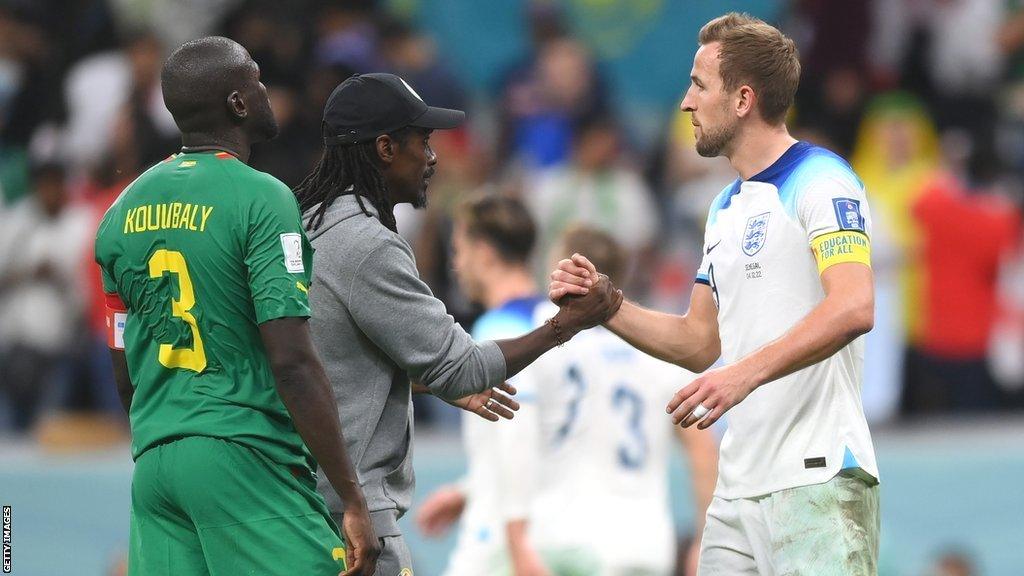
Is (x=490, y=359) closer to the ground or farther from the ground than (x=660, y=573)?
Answer: farther from the ground

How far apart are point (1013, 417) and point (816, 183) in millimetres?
7230

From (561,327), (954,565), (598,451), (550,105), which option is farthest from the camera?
(550,105)

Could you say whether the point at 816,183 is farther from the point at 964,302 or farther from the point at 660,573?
the point at 964,302

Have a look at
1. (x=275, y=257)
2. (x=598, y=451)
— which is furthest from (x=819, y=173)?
(x=598, y=451)

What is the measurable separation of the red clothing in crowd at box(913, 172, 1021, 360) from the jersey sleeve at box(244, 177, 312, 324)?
7.49 metres

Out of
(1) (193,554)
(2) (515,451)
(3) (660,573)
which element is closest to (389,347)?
(1) (193,554)

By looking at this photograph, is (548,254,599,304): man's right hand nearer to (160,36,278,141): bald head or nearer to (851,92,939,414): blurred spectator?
(160,36,278,141): bald head

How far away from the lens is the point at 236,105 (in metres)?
4.33

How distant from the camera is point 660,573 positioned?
6.41 meters

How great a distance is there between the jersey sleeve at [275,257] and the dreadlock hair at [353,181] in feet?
1.38

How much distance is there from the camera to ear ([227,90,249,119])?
14.2 feet

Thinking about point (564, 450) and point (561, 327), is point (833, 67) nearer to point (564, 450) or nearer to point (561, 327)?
point (564, 450)

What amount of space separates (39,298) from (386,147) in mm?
7750

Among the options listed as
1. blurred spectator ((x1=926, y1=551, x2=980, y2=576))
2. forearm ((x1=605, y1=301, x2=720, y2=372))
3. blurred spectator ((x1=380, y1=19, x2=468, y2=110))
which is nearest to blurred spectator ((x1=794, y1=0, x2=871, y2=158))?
blurred spectator ((x1=380, y1=19, x2=468, y2=110))
